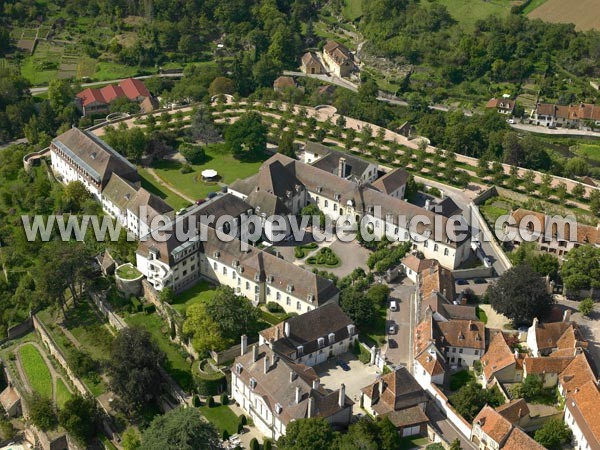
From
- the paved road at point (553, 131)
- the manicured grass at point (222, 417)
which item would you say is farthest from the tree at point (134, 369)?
the paved road at point (553, 131)

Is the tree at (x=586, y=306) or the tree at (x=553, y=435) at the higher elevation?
the tree at (x=586, y=306)

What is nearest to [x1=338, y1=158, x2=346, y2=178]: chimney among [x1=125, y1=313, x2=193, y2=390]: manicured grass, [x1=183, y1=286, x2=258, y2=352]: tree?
[x1=183, y1=286, x2=258, y2=352]: tree

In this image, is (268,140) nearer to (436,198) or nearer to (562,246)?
(436,198)

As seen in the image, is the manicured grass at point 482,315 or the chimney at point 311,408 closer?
the chimney at point 311,408

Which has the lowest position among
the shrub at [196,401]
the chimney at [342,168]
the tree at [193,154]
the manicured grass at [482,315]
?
the shrub at [196,401]

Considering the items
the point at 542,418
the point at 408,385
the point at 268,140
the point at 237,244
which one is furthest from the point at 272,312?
the point at 268,140

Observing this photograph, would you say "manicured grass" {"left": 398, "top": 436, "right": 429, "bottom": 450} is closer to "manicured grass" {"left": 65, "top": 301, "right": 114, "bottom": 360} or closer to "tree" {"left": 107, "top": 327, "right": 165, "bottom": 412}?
"tree" {"left": 107, "top": 327, "right": 165, "bottom": 412}

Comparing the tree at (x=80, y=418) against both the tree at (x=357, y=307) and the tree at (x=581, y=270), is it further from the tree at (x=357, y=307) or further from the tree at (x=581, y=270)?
the tree at (x=581, y=270)

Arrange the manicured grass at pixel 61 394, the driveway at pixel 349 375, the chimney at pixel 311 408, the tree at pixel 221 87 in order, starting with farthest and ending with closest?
the tree at pixel 221 87 → the manicured grass at pixel 61 394 → the driveway at pixel 349 375 → the chimney at pixel 311 408
